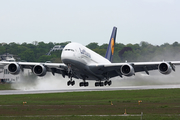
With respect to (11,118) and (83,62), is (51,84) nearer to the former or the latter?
(83,62)

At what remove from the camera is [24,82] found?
52.6m

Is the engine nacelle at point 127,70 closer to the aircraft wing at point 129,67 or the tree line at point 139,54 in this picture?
the aircraft wing at point 129,67

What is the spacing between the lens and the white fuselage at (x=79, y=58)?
125ft

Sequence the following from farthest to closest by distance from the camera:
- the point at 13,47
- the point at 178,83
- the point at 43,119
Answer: the point at 13,47 → the point at 178,83 → the point at 43,119

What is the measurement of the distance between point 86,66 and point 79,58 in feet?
7.07

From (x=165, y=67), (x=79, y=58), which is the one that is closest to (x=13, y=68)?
(x=79, y=58)

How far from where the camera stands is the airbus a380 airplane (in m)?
38.8

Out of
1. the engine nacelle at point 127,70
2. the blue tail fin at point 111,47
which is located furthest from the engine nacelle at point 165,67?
the blue tail fin at point 111,47

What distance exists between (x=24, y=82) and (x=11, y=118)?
112 ft

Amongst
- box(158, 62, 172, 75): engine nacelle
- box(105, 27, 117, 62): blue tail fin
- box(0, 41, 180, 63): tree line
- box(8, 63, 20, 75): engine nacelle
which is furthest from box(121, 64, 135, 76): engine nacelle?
box(0, 41, 180, 63): tree line

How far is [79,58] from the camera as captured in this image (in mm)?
39281

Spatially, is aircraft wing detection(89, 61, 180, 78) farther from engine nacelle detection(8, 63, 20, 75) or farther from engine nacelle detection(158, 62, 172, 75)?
engine nacelle detection(8, 63, 20, 75)

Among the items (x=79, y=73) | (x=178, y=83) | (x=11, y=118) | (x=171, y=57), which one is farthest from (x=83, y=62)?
(x=171, y=57)

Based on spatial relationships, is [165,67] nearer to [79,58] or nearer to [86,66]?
[86,66]
